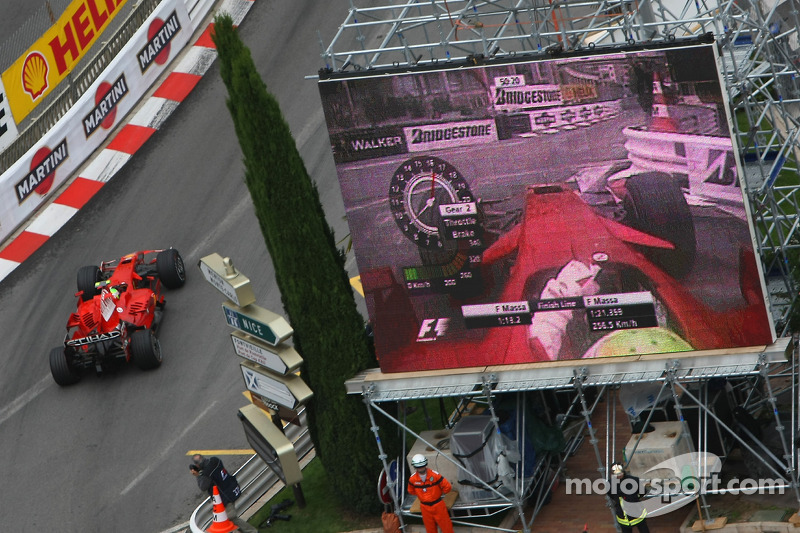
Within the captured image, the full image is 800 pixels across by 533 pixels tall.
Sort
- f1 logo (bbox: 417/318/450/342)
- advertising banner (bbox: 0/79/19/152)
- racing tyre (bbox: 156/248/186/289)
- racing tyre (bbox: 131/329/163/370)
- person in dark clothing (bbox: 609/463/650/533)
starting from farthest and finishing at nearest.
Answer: advertising banner (bbox: 0/79/19/152) < racing tyre (bbox: 156/248/186/289) < racing tyre (bbox: 131/329/163/370) < f1 logo (bbox: 417/318/450/342) < person in dark clothing (bbox: 609/463/650/533)

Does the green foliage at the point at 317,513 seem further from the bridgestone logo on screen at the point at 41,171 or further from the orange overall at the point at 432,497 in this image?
the bridgestone logo on screen at the point at 41,171

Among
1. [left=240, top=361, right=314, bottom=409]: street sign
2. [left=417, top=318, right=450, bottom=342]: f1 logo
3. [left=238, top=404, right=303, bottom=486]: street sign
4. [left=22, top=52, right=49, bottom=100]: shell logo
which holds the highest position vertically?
[left=22, top=52, right=49, bottom=100]: shell logo

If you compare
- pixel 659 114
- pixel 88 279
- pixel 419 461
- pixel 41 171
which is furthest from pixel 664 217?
pixel 41 171

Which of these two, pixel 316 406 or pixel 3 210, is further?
pixel 3 210

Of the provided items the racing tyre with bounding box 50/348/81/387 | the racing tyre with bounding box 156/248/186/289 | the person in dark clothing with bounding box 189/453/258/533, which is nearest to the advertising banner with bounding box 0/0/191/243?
the racing tyre with bounding box 156/248/186/289

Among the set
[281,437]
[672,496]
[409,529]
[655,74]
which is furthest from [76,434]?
[655,74]

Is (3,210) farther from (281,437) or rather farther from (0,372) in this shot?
(281,437)

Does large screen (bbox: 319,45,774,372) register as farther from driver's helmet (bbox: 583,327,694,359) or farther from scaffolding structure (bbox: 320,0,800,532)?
scaffolding structure (bbox: 320,0,800,532)

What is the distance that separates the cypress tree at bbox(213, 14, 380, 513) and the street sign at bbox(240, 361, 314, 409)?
558 mm

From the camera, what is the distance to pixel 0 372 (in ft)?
82.7

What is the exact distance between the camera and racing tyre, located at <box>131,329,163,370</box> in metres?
23.7

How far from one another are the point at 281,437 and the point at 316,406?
780 millimetres

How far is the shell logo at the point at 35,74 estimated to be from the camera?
28.6 meters

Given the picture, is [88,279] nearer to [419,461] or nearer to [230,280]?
[230,280]
